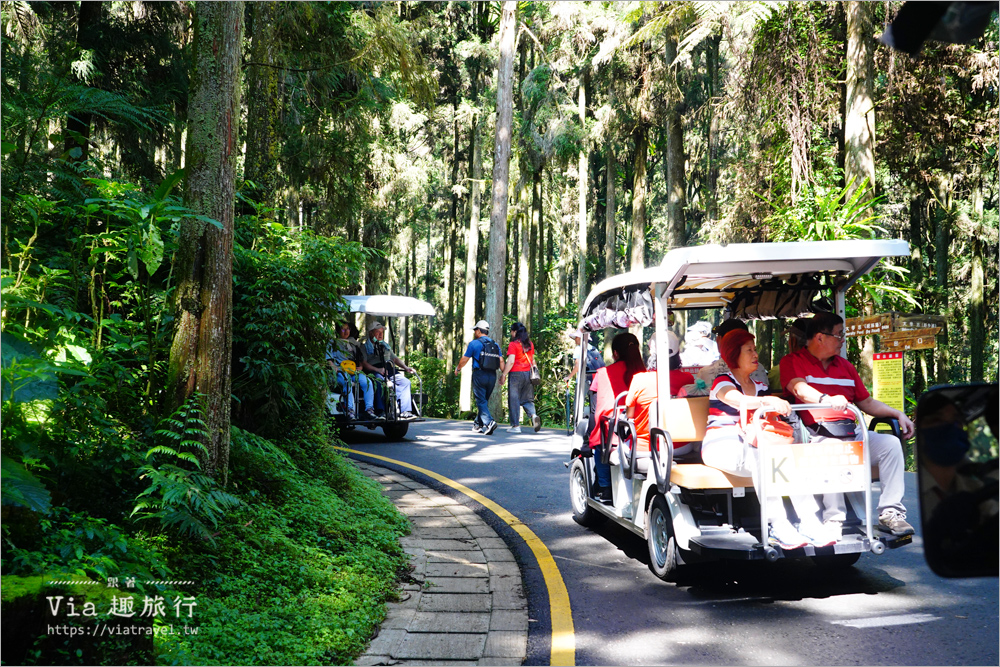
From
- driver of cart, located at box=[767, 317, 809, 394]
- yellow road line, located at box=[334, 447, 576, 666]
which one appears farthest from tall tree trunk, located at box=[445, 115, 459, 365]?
driver of cart, located at box=[767, 317, 809, 394]

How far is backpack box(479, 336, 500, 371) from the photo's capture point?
1529cm

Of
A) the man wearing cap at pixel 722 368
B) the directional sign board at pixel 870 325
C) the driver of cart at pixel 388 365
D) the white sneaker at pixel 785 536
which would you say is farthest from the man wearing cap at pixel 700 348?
the driver of cart at pixel 388 365

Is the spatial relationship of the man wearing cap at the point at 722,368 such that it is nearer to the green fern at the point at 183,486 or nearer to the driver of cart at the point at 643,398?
the driver of cart at the point at 643,398

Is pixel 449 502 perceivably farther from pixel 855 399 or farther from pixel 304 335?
pixel 855 399

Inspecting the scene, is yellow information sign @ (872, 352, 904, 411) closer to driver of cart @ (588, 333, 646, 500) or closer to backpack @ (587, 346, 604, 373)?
backpack @ (587, 346, 604, 373)

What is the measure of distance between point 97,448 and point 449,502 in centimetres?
464

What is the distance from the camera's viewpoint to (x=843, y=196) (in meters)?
14.9

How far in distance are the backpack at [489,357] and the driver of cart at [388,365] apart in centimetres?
159

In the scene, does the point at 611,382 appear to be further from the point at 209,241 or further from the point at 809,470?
the point at 209,241

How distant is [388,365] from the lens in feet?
47.1

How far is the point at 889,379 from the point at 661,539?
18.8 ft

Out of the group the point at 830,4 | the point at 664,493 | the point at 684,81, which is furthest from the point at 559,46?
the point at 664,493

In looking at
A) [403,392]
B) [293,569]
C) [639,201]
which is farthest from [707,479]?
[639,201]

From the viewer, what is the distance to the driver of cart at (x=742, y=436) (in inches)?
214
